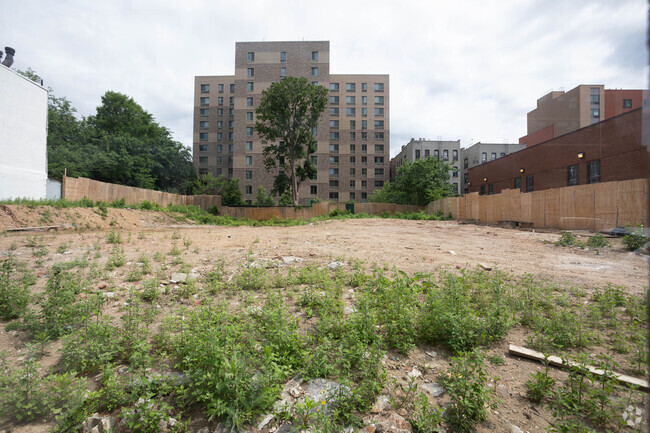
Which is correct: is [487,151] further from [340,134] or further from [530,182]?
[530,182]

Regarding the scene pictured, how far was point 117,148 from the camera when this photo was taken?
108 feet

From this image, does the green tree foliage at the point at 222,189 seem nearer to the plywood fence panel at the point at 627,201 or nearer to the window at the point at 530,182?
the window at the point at 530,182

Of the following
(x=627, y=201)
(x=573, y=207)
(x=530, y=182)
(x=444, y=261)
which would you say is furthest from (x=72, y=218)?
(x=530, y=182)

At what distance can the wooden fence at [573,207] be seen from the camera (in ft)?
33.6

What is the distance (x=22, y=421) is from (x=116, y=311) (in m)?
1.69

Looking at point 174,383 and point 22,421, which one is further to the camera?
point 174,383

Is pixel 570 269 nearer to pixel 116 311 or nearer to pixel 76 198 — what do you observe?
pixel 116 311

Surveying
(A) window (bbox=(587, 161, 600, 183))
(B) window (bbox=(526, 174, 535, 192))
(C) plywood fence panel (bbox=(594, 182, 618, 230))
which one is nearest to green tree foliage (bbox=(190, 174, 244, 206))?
(B) window (bbox=(526, 174, 535, 192))

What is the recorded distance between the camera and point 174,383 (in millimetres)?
2695

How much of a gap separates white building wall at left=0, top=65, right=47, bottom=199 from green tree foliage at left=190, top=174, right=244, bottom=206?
67.7ft

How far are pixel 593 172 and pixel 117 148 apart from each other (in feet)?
142

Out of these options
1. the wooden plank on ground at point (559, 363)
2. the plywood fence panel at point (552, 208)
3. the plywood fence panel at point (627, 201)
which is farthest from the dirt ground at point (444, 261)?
the plywood fence panel at point (552, 208)

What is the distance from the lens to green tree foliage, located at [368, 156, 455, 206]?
35562 mm

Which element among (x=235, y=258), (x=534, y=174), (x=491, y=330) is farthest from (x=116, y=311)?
(x=534, y=174)
